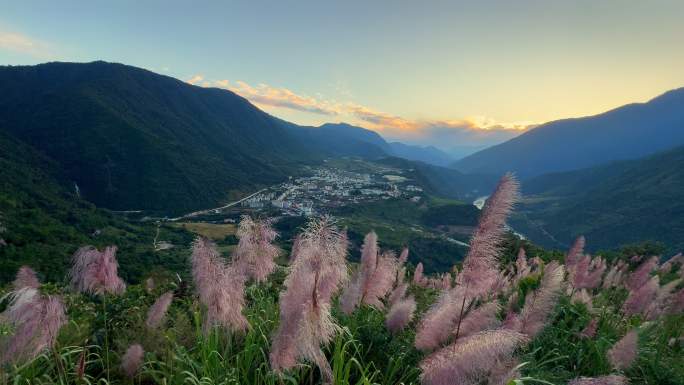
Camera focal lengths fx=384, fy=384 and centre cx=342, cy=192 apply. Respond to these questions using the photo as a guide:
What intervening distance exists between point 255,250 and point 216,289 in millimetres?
1239

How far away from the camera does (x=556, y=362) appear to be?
14.3 feet

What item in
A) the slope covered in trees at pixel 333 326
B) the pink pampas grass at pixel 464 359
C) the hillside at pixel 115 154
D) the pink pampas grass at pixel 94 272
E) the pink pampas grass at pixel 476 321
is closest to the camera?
the pink pampas grass at pixel 464 359

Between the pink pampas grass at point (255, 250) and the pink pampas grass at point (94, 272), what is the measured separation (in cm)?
149

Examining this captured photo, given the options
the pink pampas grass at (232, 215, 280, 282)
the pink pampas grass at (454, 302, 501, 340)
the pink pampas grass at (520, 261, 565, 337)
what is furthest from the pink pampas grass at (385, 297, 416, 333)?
the pink pampas grass at (232, 215, 280, 282)

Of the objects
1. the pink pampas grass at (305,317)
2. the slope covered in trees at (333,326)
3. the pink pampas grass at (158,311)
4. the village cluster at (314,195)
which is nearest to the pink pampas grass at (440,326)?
the slope covered in trees at (333,326)

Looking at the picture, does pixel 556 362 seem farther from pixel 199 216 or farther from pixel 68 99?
pixel 68 99

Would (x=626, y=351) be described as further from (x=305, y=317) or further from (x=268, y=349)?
(x=268, y=349)

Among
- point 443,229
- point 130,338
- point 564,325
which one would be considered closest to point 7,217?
point 130,338

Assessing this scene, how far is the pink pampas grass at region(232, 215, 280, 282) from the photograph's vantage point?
423 cm

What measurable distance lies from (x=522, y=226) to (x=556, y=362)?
164 meters

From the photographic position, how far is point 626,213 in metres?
127

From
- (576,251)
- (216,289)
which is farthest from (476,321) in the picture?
(576,251)

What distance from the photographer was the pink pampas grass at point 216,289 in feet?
9.98

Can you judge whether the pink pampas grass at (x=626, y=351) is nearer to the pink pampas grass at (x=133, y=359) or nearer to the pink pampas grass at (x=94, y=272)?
the pink pampas grass at (x=133, y=359)
